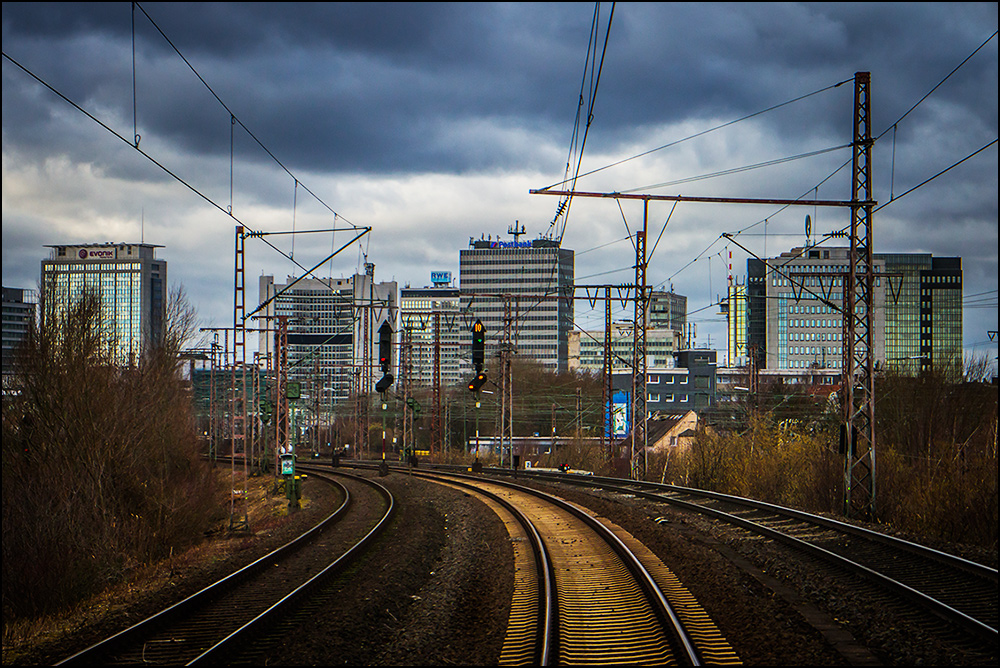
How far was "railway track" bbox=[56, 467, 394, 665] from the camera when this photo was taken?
1047cm

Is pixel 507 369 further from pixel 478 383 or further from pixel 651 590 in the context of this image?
pixel 651 590

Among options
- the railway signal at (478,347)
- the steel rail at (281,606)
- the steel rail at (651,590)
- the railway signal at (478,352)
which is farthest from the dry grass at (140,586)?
the steel rail at (651,590)

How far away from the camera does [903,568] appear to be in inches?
570

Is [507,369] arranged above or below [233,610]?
above

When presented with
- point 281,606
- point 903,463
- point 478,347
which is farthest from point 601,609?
point 903,463

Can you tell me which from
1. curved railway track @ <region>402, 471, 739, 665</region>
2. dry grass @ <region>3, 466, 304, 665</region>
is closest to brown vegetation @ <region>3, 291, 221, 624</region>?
dry grass @ <region>3, 466, 304, 665</region>

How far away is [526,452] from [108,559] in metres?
60.5

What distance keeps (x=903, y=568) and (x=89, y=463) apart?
70.2 ft

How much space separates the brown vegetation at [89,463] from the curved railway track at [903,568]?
15486 mm

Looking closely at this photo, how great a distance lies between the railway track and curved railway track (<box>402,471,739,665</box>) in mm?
3600

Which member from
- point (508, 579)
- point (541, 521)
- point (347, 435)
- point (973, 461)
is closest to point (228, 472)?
point (541, 521)

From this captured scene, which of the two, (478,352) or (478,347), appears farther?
(478,347)

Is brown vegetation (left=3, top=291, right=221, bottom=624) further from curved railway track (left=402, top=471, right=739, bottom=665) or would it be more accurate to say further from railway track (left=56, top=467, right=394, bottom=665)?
curved railway track (left=402, top=471, right=739, bottom=665)

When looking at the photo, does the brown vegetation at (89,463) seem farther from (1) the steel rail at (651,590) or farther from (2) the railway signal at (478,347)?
(1) the steel rail at (651,590)
